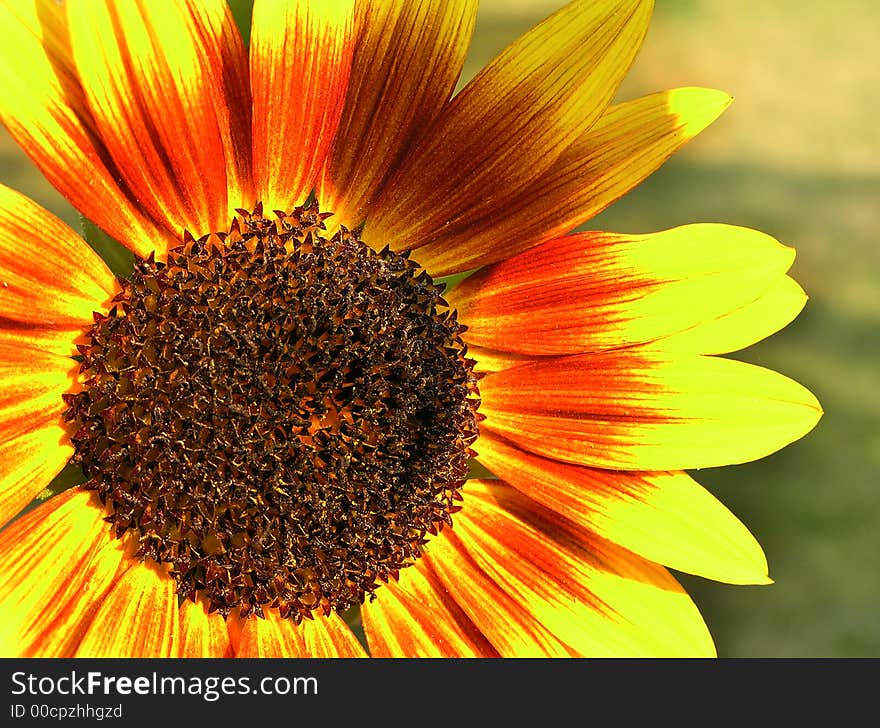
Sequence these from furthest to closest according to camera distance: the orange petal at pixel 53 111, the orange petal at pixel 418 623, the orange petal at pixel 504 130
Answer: the orange petal at pixel 418 623 → the orange petal at pixel 504 130 → the orange petal at pixel 53 111

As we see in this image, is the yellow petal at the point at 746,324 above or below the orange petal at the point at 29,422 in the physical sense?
above

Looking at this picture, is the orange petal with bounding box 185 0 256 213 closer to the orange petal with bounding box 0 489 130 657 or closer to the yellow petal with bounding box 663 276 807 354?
the orange petal with bounding box 0 489 130 657

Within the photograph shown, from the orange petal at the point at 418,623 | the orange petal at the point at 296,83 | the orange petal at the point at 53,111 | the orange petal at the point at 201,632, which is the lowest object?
the orange petal at the point at 201,632

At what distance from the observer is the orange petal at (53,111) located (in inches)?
32.9

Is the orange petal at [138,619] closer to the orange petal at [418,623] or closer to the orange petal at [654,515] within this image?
the orange petal at [418,623]

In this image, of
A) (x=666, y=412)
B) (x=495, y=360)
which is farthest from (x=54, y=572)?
(x=666, y=412)

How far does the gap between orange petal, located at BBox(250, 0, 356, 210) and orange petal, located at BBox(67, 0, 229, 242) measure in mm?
42

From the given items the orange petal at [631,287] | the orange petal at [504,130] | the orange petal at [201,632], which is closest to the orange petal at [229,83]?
the orange petal at [504,130]

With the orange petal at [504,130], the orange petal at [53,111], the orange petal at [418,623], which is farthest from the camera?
the orange petal at [418,623]

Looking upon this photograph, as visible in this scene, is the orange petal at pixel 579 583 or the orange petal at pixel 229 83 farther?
the orange petal at pixel 579 583

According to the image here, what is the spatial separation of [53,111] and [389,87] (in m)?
0.28

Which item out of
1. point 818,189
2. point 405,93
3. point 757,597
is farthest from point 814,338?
point 405,93

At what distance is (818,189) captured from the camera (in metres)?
2.32

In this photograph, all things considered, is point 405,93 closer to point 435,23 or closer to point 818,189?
point 435,23
